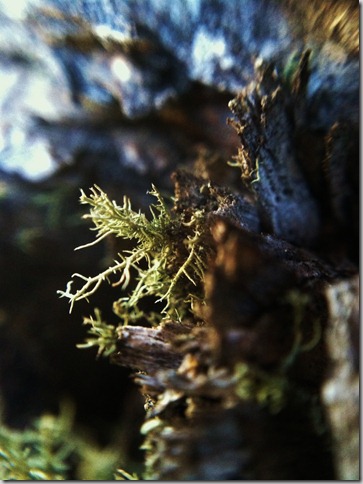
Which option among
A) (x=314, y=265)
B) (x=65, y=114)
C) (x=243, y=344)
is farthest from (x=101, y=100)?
(x=243, y=344)

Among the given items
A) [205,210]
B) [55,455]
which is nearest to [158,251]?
[205,210]

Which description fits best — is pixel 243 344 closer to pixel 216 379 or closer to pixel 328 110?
pixel 216 379

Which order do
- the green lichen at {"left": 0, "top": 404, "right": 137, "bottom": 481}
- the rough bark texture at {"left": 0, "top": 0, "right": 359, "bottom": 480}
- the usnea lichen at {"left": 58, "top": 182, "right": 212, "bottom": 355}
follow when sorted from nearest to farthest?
the rough bark texture at {"left": 0, "top": 0, "right": 359, "bottom": 480} < the usnea lichen at {"left": 58, "top": 182, "right": 212, "bottom": 355} < the green lichen at {"left": 0, "top": 404, "right": 137, "bottom": 481}

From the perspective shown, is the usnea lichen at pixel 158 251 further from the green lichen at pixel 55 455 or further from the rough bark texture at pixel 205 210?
the green lichen at pixel 55 455

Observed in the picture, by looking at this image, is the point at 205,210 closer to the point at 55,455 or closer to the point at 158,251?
the point at 158,251

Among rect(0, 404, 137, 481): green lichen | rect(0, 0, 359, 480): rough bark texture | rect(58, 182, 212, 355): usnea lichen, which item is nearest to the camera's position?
rect(0, 0, 359, 480): rough bark texture

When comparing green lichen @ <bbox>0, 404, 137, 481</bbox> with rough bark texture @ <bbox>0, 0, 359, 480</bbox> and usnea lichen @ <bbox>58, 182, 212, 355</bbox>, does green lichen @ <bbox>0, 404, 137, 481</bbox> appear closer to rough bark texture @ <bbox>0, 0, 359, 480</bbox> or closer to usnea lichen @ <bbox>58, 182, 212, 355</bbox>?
rough bark texture @ <bbox>0, 0, 359, 480</bbox>

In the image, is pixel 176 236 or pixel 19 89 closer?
pixel 176 236

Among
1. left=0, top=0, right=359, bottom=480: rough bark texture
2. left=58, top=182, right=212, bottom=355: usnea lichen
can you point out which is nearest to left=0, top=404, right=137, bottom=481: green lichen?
left=0, top=0, right=359, bottom=480: rough bark texture

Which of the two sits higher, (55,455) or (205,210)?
(205,210)
